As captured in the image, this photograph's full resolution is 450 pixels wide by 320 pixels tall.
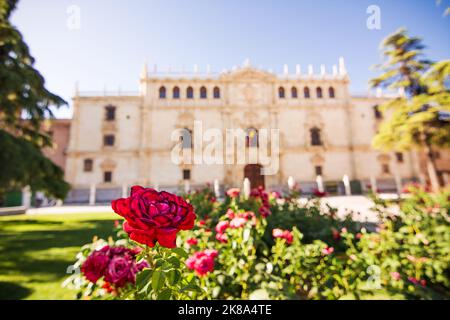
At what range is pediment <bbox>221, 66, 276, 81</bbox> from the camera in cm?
2072

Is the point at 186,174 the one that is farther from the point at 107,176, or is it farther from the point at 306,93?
the point at 306,93

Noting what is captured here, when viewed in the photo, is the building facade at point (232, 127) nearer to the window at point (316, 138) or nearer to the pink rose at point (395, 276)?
the window at point (316, 138)

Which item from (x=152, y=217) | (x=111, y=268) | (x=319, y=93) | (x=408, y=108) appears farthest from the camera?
(x=319, y=93)

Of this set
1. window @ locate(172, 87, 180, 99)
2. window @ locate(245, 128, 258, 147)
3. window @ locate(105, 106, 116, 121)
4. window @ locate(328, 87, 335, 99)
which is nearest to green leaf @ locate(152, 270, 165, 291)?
window @ locate(245, 128, 258, 147)

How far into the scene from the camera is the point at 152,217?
789mm

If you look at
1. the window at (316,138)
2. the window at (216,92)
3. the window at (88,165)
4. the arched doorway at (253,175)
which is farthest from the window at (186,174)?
the window at (316,138)

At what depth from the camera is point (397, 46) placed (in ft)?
40.8

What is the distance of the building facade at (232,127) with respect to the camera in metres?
20.1

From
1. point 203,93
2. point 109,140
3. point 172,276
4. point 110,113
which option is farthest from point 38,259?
point 110,113

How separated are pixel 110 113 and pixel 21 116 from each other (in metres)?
14.8

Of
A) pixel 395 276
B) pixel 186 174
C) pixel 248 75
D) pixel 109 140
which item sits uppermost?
pixel 248 75

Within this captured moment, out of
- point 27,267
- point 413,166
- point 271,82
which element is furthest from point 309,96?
point 27,267

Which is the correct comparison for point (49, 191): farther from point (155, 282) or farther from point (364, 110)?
point (364, 110)

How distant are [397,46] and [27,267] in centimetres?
1769
